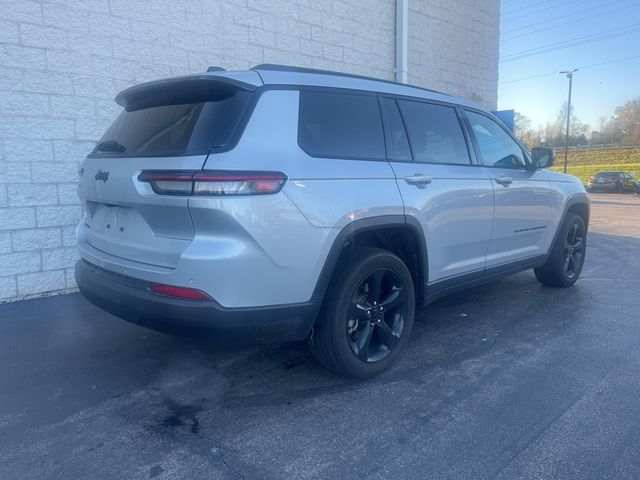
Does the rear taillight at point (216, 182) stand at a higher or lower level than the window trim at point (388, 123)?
lower

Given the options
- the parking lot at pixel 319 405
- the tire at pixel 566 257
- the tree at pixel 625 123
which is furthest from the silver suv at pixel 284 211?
the tree at pixel 625 123

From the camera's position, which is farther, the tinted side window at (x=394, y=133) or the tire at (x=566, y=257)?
the tire at (x=566, y=257)

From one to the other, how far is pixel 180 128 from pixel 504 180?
2.95 metres

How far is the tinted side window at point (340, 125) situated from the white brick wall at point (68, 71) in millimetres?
3330

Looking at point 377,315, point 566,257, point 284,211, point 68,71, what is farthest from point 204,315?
point 566,257

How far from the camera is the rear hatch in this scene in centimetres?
274

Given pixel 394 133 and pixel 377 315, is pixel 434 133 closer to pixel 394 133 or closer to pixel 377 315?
pixel 394 133

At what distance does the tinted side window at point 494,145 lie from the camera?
178 inches

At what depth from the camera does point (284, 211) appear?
276cm

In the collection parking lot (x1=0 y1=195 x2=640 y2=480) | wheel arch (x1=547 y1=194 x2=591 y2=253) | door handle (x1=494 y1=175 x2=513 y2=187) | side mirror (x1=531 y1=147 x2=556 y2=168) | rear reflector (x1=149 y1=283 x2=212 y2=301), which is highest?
side mirror (x1=531 y1=147 x2=556 y2=168)

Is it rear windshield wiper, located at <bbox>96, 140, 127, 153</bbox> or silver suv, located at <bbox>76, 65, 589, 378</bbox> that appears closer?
silver suv, located at <bbox>76, 65, 589, 378</bbox>

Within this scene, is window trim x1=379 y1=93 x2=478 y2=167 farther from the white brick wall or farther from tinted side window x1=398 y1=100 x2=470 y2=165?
the white brick wall

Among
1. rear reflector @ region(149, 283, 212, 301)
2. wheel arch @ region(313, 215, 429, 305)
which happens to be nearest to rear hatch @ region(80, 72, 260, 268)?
rear reflector @ region(149, 283, 212, 301)

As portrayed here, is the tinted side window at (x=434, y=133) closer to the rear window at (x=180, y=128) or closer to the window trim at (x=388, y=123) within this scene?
the window trim at (x=388, y=123)
